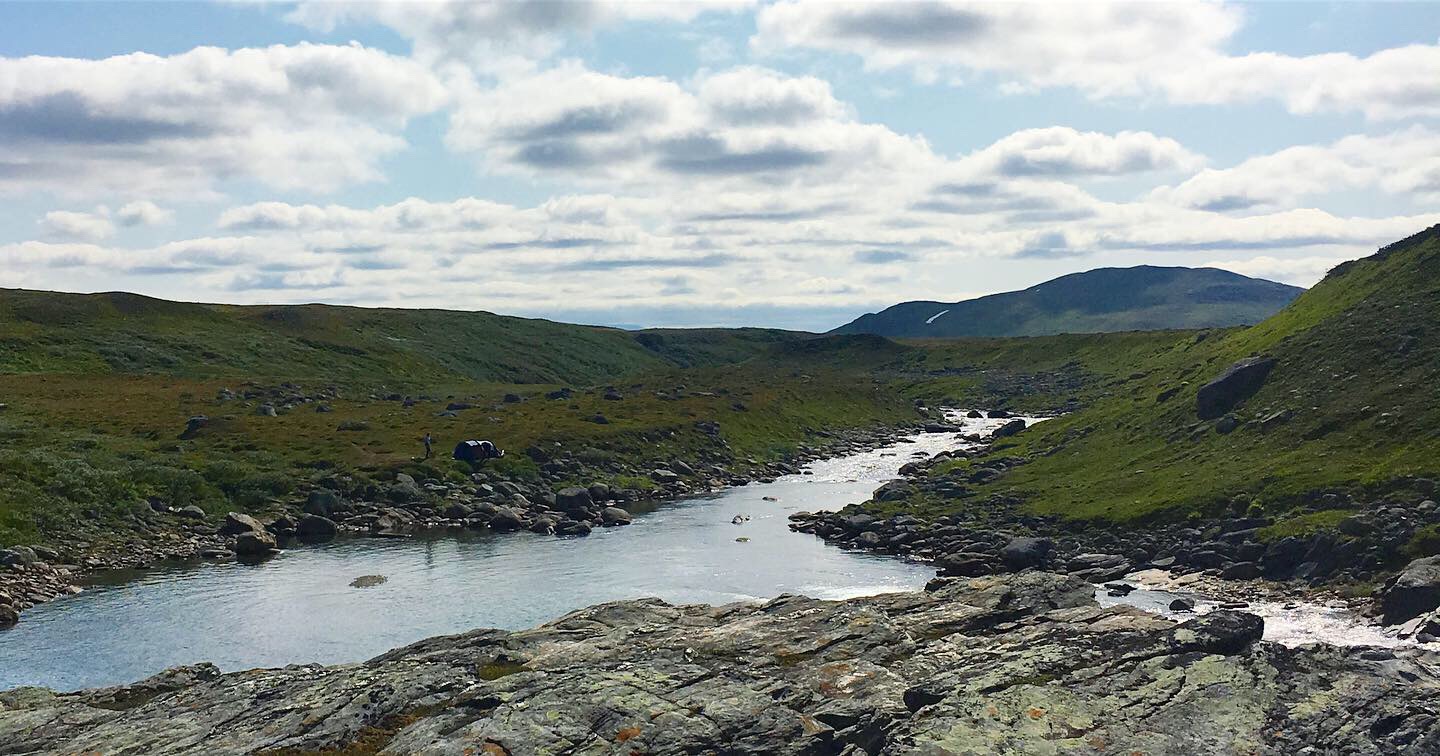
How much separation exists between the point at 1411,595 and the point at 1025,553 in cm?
2260

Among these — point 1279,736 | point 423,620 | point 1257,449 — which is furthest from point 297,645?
point 1257,449

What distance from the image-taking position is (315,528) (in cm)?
8369

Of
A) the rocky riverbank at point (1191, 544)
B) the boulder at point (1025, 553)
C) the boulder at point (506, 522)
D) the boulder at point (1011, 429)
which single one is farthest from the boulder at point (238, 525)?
the boulder at point (1011, 429)

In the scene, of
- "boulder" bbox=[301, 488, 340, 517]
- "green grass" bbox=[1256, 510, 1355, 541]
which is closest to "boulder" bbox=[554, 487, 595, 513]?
"boulder" bbox=[301, 488, 340, 517]

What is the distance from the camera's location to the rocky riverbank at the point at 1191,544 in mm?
54281

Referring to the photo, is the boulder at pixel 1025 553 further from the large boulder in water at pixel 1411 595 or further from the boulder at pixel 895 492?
the boulder at pixel 895 492

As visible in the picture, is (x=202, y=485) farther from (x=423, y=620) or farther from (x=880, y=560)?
(x=880, y=560)

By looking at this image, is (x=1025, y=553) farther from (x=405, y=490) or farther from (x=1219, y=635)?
(x=405, y=490)

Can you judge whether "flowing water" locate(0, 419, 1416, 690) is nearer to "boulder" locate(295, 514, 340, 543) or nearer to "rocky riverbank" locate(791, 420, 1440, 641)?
"rocky riverbank" locate(791, 420, 1440, 641)

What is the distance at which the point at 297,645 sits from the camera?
51906 millimetres

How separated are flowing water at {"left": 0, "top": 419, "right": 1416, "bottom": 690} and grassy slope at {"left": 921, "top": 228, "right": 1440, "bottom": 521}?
1728 centimetres

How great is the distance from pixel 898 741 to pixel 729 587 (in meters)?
40.6

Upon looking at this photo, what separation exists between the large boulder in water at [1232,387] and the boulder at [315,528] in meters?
75.9

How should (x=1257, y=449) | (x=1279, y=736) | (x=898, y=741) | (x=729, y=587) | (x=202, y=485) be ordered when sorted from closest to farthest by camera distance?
(x=1279, y=736)
(x=898, y=741)
(x=729, y=587)
(x=1257, y=449)
(x=202, y=485)
